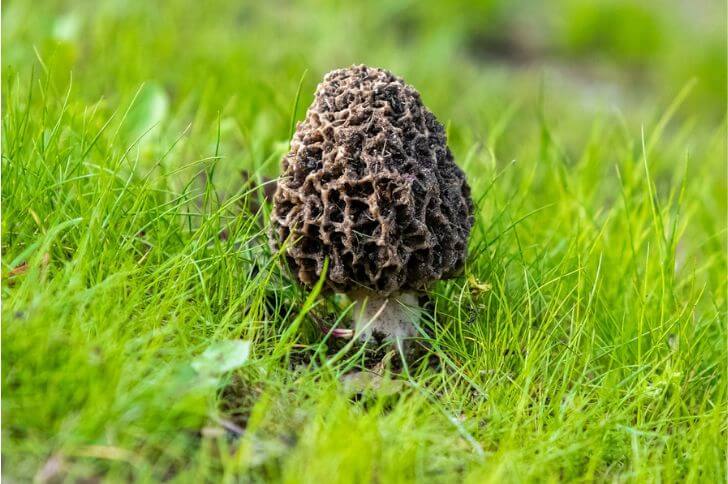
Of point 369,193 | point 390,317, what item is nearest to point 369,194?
point 369,193

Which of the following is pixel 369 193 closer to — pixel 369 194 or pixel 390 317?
pixel 369 194

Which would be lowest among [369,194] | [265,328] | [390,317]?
[390,317]

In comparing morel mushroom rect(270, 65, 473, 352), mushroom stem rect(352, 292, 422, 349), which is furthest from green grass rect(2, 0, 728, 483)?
morel mushroom rect(270, 65, 473, 352)

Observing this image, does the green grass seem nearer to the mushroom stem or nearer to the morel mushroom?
the mushroom stem

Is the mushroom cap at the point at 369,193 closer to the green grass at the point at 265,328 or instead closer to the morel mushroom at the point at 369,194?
the morel mushroom at the point at 369,194

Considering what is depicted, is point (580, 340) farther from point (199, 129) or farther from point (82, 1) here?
point (82, 1)

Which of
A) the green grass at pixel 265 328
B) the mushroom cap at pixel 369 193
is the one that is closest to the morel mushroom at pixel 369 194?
the mushroom cap at pixel 369 193

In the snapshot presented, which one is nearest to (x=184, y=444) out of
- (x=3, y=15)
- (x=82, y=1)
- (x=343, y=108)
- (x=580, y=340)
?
(x=343, y=108)
